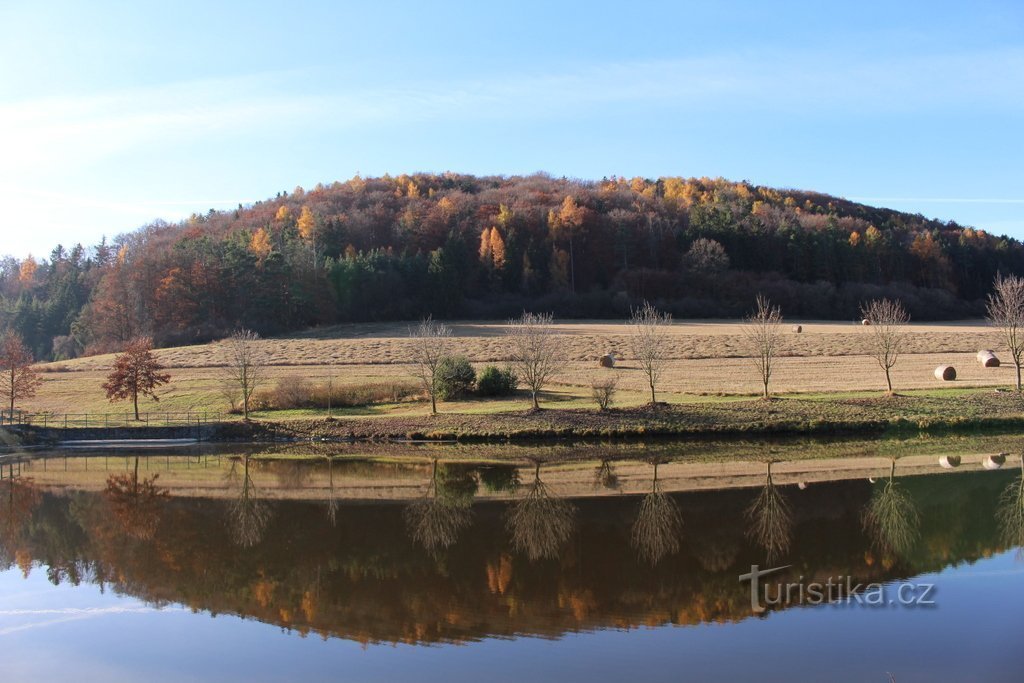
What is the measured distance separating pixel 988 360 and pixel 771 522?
35719 millimetres

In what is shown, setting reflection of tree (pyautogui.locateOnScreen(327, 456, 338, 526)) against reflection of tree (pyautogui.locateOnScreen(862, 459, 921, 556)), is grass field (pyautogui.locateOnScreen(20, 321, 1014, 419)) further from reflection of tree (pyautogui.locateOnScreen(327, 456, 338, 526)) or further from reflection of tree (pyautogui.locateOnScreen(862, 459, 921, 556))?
reflection of tree (pyautogui.locateOnScreen(862, 459, 921, 556))

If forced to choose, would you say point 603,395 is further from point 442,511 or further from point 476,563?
point 476,563

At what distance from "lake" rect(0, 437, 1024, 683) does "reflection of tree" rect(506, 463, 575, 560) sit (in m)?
0.09

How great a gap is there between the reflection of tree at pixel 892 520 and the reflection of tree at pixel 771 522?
69.0 inches

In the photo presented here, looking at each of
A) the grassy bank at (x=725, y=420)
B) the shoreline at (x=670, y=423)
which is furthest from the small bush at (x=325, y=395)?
the grassy bank at (x=725, y=420)

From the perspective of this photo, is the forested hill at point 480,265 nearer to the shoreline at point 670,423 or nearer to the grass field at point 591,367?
the grass field at point 591,367

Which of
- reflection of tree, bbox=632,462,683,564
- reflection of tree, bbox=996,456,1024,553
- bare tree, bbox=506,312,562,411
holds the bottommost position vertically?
reflection of tree, bbox=632,462,683,564

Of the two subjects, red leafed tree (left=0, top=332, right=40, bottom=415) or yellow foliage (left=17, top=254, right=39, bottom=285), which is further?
yellow foliage (left=17, top=254, right=39, bottom=285)

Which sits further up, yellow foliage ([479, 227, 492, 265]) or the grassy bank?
yellow foliage ([479, 227, 492, 265])

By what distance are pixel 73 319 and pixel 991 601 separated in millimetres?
88800

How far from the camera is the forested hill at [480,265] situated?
71.4m

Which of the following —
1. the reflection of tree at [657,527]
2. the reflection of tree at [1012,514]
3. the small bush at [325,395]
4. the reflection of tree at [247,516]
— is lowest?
the reflection of tree at [247,516]

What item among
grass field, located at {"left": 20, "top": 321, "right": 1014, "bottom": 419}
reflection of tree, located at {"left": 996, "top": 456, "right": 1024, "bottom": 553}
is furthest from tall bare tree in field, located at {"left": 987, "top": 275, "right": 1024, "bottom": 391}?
reflection of tree, located at {"left": 996, "top": 456, "right": 1024, "bottom": 553}

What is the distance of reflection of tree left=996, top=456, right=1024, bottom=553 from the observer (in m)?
17.0
